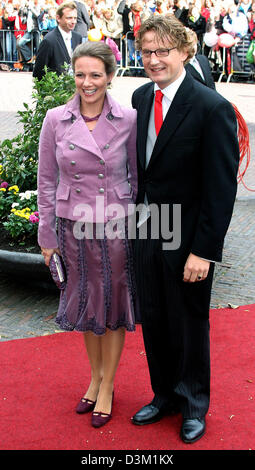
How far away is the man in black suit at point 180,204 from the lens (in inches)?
117

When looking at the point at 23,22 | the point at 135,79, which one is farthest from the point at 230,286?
the point at 23,22

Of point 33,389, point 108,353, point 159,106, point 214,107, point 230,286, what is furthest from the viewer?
point 230,286

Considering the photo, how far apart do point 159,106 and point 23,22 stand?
60.2 feet

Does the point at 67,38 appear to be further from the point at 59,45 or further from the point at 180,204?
the point at 180,204

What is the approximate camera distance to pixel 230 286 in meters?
5.54

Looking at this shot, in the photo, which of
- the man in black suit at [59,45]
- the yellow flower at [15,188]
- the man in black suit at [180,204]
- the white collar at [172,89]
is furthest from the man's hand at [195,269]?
the man in black suit at [59,45]

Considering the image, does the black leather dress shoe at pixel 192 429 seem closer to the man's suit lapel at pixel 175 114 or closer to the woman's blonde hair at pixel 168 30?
the man's suit lapel at pixel 175 114

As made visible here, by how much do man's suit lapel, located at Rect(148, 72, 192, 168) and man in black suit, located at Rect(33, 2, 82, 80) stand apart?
4.58m

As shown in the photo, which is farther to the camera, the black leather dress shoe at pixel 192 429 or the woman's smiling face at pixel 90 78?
the black leather dress shoe at pixel 192 429

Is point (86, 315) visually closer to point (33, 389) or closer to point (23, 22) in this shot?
point (33, 389)

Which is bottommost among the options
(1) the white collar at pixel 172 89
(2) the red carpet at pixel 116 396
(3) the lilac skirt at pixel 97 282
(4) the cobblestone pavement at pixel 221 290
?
(4) the cobblestone pavement at pixel 221 290

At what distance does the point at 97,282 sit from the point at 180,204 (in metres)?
0.63

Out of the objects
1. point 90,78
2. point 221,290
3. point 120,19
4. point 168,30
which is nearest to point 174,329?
point 90,78

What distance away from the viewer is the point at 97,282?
339cm
